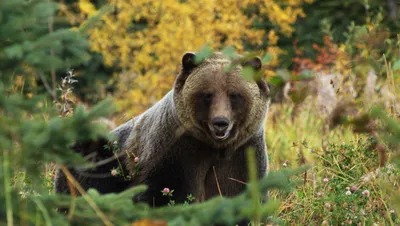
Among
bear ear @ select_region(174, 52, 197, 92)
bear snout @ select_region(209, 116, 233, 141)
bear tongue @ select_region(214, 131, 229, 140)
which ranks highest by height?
bear ear @ select_region(174, 52, 197, 92)

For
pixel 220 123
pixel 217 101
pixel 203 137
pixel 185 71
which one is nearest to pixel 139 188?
pixel 220 123

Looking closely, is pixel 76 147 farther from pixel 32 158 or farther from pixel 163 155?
pixel 32 158

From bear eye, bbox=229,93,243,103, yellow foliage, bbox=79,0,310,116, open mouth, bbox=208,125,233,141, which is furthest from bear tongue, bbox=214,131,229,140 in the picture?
yellow foliage, bbox=79,0,310,116

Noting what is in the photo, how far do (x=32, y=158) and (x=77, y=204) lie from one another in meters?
0.24

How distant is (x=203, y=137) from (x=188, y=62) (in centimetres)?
55

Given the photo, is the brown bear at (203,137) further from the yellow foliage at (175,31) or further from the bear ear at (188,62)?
the yellow foliage at (175,31)

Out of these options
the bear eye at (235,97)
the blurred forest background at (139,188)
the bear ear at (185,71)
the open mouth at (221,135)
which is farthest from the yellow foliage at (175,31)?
the open mouth at (221,135)

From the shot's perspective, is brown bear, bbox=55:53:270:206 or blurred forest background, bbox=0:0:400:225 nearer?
blurred forest background, bbox=0:0:400:225

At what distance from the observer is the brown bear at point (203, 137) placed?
16.9ft

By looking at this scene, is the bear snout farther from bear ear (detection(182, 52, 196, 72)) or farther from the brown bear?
bear ear (detection(182, 52, 196, 72))

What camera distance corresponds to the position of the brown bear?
5.14 metres

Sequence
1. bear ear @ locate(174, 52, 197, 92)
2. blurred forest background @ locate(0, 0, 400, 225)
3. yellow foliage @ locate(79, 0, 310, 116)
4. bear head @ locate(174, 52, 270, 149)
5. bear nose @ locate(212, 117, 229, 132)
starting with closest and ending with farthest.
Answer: blurred forest background @ locate(0, 0, 400, 225) < bear nose @ locate(212, 117, 229, 132) < bear head @ locate(174, 52, 270, 149) < bear ear @ locate(174, 52, 197, 92) < yellow foliage @ locate(79, 0, 310, 116)

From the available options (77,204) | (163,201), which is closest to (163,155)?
(163,201)

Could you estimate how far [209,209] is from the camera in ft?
Answer: 8.13
